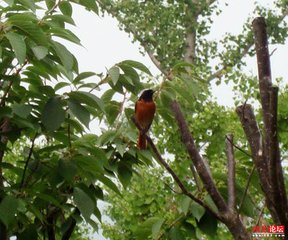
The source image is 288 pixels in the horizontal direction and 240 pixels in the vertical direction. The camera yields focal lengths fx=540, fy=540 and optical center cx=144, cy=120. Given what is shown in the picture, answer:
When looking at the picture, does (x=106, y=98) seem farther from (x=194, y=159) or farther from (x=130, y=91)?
(x=194, y=159)

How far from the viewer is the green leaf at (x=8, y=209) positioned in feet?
6.14

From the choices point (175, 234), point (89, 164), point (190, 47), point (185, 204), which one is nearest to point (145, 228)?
point (175, 234)

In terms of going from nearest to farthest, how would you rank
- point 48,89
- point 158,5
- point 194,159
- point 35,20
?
point 194,159
point 35,20
point 48,89
point 158,5

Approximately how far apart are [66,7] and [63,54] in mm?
549

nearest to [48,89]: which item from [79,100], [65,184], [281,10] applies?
[79,100]

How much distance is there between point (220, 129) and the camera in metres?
8.47

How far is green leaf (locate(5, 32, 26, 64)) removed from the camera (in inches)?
67.9

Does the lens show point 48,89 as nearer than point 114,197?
Yes

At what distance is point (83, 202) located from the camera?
2.15m

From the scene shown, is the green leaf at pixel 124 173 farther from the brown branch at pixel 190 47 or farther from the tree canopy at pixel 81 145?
the brown branch at pixel 190 47

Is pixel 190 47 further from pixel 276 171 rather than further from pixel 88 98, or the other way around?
pixel 276 171

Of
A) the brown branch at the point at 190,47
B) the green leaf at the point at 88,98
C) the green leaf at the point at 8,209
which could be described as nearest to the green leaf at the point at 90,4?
the green leaf at the point at 88,98

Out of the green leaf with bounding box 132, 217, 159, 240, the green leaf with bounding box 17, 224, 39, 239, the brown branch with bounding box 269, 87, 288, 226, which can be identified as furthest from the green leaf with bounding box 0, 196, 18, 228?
the brown branch with bounding box 269, 87, 288, 226

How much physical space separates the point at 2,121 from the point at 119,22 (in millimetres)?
16374
